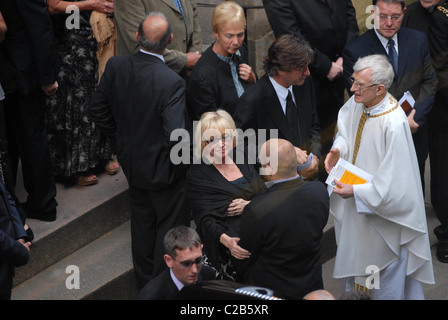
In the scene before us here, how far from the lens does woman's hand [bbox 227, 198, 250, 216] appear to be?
488cm

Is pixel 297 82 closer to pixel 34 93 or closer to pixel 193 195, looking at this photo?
pixel 193 195

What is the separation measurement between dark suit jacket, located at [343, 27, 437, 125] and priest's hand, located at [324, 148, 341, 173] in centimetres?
88

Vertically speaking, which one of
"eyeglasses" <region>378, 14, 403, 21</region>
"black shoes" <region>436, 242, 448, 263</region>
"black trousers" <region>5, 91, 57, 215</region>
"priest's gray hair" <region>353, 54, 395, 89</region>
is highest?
"eyeglasses" <region>378, 14, 403, 21</region>

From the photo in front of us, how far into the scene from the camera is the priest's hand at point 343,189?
5043mm

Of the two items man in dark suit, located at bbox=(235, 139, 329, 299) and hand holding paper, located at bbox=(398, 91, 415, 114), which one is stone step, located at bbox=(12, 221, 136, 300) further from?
hand holding paper, located at bbox=(398, 91, 415, 114)

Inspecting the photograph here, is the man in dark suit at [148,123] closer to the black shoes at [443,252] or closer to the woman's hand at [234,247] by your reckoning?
the woman's hand at [234,247]

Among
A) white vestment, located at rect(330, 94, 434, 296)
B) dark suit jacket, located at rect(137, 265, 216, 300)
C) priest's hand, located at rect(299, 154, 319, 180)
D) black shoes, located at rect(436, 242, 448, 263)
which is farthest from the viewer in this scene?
black shoes, located at rect(436, 242, 448, 263)

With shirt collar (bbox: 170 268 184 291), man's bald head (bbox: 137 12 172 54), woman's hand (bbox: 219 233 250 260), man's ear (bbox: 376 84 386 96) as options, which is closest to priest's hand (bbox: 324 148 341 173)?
man's ear (bbox: 376 84 386 96)

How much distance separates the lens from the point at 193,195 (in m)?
5.00

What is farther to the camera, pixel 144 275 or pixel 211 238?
pixel 144 275

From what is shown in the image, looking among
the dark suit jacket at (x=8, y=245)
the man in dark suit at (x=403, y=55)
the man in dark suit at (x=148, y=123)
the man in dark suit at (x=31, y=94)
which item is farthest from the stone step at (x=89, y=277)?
the man in dark suit at (x=403, y=55)

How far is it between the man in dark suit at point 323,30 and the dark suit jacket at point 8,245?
2.48 meters
